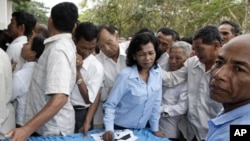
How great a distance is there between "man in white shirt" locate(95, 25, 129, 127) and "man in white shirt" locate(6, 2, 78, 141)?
0.70 meters

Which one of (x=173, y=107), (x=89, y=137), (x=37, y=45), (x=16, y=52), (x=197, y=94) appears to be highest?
(x=37, y=45)

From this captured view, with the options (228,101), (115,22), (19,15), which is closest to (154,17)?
(115,22)

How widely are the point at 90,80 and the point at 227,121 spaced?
1.64 m

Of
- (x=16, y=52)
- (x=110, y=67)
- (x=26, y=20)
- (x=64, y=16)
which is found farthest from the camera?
(x=26, y=20)

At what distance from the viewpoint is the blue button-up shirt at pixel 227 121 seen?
918 mm

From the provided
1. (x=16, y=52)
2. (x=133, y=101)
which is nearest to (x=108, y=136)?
(x=133, y=101)

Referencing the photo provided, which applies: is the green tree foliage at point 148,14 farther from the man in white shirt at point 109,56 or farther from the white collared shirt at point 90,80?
the white collared shirt at point 90,80

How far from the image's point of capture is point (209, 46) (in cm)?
234

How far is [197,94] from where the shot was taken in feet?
8.14

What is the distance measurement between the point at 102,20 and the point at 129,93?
37.0 ft

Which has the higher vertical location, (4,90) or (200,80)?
(4,90)

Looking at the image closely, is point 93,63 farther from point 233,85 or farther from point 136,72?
point 233,85

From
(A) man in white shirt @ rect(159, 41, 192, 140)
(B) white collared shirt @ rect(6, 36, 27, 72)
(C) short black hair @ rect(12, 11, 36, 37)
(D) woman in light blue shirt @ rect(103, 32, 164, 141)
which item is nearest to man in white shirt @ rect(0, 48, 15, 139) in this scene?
(D) woman in light blue shirt @ rect(103, 32, 164, 141)

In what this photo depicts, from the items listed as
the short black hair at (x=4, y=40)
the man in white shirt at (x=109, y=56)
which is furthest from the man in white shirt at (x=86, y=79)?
the short black hair at (x=4, y=40)
